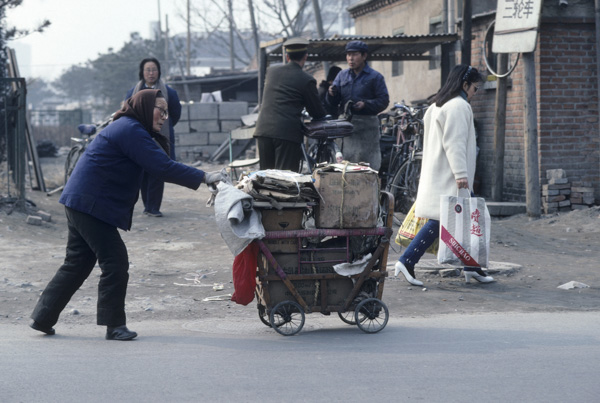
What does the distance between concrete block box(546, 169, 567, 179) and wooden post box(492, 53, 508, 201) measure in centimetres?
78

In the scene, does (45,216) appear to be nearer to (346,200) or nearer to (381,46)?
(381,46)

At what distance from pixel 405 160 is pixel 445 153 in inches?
185

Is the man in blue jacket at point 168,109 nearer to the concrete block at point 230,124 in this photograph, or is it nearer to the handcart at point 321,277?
the handcart at point 321,277

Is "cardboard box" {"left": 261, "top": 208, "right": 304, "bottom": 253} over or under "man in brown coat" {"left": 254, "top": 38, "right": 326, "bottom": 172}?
under

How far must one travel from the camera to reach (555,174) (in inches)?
493

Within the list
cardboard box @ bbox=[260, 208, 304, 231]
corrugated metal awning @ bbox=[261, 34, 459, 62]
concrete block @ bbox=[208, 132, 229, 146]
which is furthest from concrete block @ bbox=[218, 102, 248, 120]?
cardboard box @ bbox=[260, 208, 304, 231]

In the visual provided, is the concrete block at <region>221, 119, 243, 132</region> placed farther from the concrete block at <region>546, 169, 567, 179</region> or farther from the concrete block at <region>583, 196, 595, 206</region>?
the concrete block at <region>583, 196, 595, 206</region>

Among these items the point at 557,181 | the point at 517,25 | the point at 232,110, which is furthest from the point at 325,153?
the point at 232,110

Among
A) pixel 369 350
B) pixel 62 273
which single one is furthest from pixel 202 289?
pixel 369 350

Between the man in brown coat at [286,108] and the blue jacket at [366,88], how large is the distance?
122 cm

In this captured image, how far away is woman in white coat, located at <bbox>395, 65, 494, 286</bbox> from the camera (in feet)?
23.5

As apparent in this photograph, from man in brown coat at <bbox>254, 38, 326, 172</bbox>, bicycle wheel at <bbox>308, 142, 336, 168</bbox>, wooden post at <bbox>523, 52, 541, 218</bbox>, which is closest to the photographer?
man in brown coat at <bbox>254, 38, 326, 172</bbox>

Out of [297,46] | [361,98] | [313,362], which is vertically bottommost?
[313,362]

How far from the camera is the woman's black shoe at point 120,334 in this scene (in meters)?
5.57
